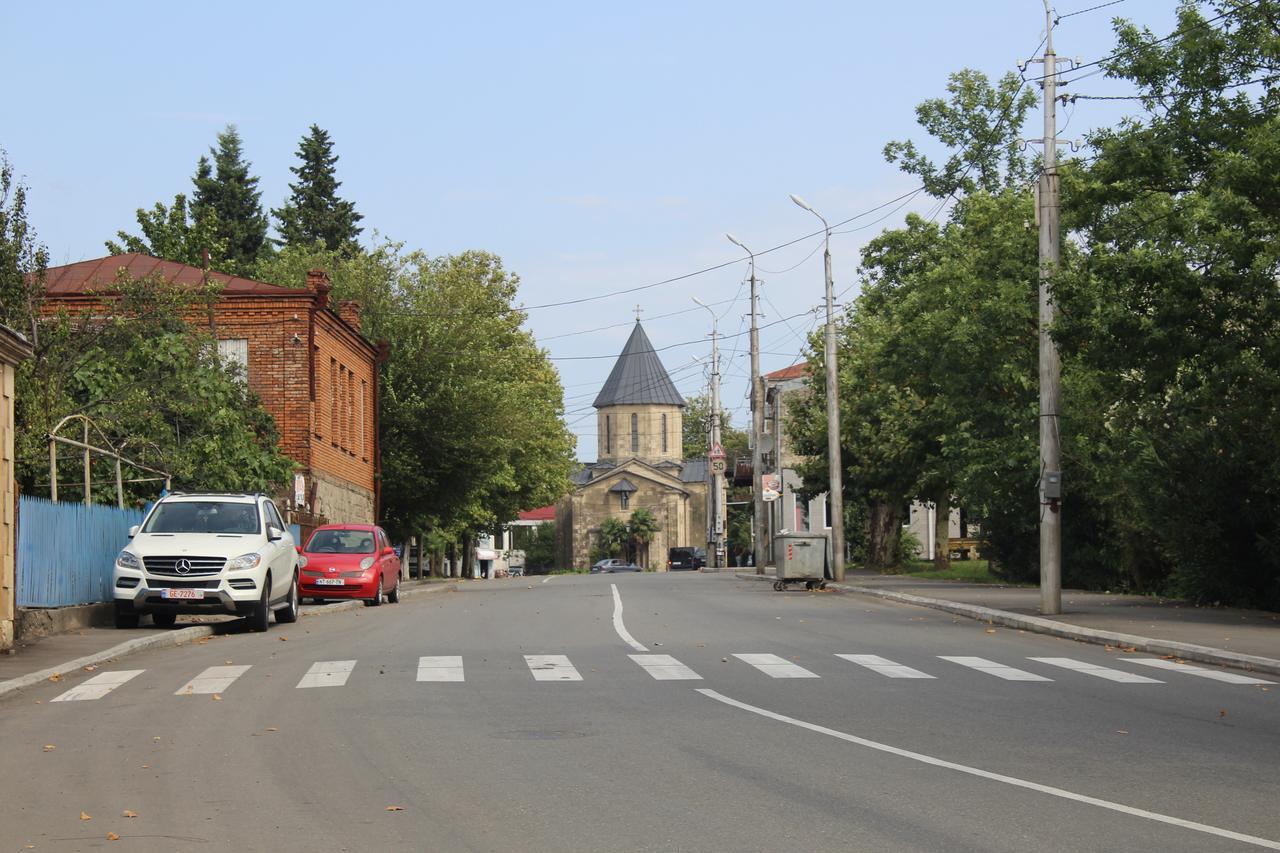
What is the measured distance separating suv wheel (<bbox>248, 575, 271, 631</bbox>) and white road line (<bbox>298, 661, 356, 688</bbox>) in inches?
207

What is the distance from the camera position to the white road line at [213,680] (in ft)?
45.8

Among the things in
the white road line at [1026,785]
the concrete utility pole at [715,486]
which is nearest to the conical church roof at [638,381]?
the concrete utility pole at [715,486]

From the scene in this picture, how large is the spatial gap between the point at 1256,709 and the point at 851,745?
13.8 feet

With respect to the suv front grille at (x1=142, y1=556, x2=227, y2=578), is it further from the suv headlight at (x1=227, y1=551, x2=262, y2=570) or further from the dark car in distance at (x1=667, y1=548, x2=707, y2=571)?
the dark car in distance at (x1=667, y1=548, x2=707, y2=571)

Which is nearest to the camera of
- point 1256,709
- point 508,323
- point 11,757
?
point 11,757

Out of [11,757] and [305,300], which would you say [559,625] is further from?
[305,300]

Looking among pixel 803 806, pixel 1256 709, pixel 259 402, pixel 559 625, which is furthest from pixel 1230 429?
pixel 259 402

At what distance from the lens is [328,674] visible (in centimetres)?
1536

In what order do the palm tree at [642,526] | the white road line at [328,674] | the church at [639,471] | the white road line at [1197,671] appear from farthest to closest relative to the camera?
the church at [639,471]
the palm tree at [642,526]
the white road line at [1197,671]
the white road line at [328,674]

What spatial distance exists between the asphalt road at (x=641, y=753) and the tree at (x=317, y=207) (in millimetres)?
66803

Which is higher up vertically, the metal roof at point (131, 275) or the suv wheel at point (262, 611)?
the metal roof at point (131, 275)

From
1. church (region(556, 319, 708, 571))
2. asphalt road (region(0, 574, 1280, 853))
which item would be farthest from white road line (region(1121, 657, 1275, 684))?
church (region(556, 319, 708, 571))

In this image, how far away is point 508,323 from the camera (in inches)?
2790

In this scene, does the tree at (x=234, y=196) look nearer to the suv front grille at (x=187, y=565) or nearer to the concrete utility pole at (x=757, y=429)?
the concrete utility pole at (x=757, y=429)
